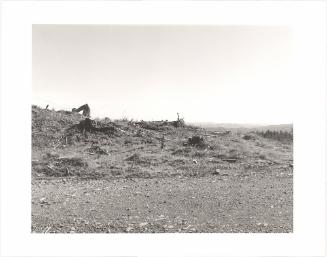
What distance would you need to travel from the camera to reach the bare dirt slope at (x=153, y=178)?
450cm

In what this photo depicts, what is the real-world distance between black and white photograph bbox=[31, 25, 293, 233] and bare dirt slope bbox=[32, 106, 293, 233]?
0.01m

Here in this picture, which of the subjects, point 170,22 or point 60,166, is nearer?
point 170,22

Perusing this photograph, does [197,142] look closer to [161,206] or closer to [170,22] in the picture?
[161,206]

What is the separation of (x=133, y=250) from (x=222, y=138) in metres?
2.23

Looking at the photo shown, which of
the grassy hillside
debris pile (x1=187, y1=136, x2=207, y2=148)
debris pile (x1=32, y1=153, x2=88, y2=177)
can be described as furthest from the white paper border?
debris pile (x1=187, y1=136, x2=207, y2=148)

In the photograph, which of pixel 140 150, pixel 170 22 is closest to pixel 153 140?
pixel 140 150

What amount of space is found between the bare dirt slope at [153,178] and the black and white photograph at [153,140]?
0.04ft

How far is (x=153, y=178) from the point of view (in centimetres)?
514

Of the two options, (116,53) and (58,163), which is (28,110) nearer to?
(58,163)

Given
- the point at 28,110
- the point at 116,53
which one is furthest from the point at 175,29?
the point at 28,110

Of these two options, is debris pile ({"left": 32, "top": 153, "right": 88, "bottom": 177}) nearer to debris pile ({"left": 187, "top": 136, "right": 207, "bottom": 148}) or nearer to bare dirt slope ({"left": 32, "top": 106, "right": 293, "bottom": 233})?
bare dirt slope ({"left": 32, "top": 106, "right": 293, "bottom": 233})

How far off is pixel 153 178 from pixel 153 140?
0.80 meters

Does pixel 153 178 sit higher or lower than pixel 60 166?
lower

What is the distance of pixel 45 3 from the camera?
4.57 metres
